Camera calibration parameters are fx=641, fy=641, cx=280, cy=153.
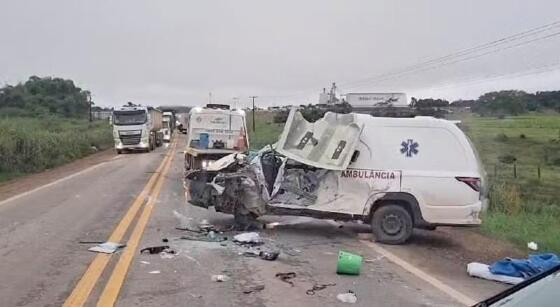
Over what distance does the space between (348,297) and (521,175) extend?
23.8 m

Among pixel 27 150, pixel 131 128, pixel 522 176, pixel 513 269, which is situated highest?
pixel 131 128

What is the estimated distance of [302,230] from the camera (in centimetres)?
1172

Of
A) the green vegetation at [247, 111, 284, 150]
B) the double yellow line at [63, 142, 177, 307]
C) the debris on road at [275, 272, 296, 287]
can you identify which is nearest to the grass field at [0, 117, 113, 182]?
the green vegetation at [247, 111, 284, 150]

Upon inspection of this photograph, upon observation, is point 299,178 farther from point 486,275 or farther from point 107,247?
point 486,275

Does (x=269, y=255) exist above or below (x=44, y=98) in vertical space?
below

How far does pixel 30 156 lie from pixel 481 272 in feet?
87.8

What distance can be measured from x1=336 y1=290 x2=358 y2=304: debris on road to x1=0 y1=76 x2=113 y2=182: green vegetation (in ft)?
73.0

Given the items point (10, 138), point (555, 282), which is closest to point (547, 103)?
point (10, 138)

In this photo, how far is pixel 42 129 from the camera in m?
41.8

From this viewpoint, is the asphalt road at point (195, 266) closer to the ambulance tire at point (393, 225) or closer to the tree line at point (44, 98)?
the ambulance tire at point (393, 225)

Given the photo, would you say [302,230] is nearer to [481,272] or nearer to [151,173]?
[481,272]

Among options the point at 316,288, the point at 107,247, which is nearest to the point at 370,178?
the point at 316,288

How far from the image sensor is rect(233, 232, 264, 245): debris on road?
1024 cm

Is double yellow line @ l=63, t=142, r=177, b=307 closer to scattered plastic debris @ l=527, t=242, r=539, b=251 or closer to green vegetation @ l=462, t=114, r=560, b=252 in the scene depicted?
scattered plastic debris @ l=527, t=242, r=539, b=251
